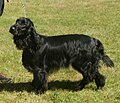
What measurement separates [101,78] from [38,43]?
4.68ft

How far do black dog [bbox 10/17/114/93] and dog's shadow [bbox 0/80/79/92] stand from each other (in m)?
0.42

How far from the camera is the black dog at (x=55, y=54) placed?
680cm

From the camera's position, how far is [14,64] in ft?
30.7

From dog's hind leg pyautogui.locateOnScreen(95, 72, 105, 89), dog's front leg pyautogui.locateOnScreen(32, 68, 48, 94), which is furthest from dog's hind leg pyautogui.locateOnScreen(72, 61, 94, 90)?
dog's front leg pyautogui.locateOnScreen(32, 68, 48, 94)

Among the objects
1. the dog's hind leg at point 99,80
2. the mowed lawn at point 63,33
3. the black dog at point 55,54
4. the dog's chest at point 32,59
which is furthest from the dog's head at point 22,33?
the dog's hind leg at point 99,80

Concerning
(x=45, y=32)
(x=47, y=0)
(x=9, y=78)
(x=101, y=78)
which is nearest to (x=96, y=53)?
(x=101, y=78)

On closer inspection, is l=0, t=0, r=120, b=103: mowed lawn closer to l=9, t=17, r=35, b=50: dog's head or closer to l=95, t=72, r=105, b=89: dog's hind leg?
l=95, t=72, r=105, b=89: dog's hind leg

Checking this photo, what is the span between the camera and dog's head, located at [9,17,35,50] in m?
6.62

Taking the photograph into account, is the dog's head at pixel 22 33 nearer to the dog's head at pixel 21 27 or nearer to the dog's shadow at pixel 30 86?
Result: the dog's head at pixel 21 27

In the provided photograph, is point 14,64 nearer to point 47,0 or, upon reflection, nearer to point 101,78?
point 101,78

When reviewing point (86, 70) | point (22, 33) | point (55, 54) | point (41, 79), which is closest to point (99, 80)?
point (86, 70)

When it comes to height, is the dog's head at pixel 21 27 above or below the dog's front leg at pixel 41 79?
above

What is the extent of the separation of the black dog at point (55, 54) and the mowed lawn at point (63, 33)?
0.35 metres

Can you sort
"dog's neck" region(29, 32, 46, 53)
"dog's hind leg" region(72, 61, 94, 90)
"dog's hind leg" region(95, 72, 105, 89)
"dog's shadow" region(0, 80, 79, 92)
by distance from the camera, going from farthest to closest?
1. "dog's shadow" region(0, 80, 79, 92)
2. "dog's hind leg" region(95, 72, 105, 89)
3. "dog's hind leg" region(72, 61, 94, 90)
4. "dog's neck" region(29, 32, 46, 53)
